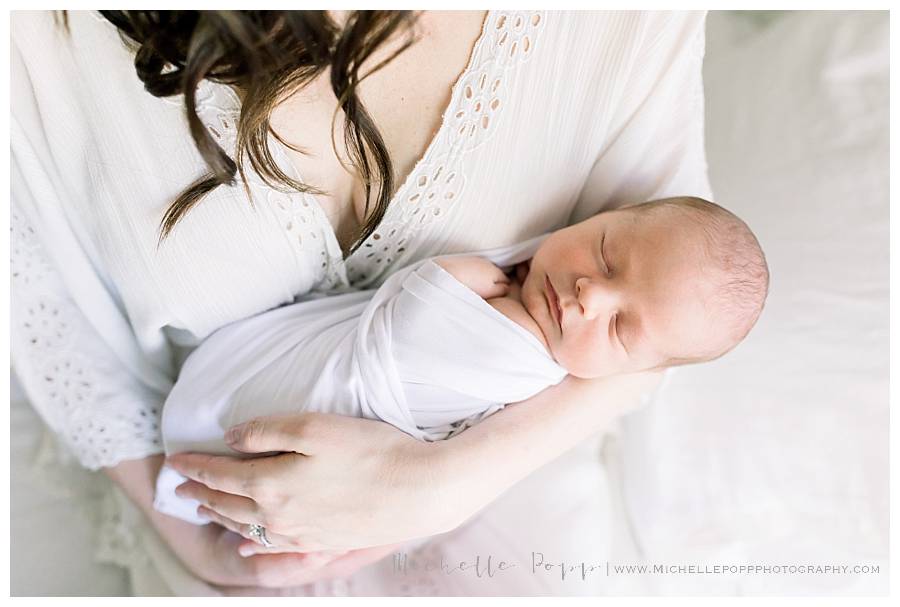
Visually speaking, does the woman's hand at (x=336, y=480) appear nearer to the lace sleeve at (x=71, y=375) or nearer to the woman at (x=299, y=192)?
the woman at (x=299, y=192)

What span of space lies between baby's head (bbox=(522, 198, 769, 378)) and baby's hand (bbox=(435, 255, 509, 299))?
0.06m

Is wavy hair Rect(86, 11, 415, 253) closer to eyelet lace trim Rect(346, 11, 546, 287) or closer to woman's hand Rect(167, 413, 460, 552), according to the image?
eyelet lace trim Rect(346, 11, 546, 287)

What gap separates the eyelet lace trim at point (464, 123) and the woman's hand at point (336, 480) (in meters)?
0.25

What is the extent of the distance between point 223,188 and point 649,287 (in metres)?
0.53

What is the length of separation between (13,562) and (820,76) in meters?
1.52

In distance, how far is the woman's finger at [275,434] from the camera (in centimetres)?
81

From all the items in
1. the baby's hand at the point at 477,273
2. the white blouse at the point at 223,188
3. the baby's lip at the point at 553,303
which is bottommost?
the baby's lip at the point at 553,303

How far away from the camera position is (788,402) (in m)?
1.15

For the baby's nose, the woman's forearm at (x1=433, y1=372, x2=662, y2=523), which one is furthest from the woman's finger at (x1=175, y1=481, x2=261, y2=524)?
the baby's nose

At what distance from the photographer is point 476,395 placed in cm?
89

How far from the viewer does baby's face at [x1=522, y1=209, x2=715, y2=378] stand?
865 millimetres

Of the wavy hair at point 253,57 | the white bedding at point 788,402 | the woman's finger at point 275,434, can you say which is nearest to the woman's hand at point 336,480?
the woman's finger at point 275,434

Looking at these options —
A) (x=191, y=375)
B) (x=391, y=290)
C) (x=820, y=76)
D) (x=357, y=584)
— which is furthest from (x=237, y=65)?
(x=820, y=76)

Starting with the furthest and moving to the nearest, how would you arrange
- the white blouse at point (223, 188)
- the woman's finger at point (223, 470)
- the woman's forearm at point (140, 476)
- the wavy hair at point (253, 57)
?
1. the woman's forearm at point (140, 476)
2. the woman's finger at point (223, 470)
3. the white blouse at point (223, 188)
4. the wavy hair at point (253, 57)
